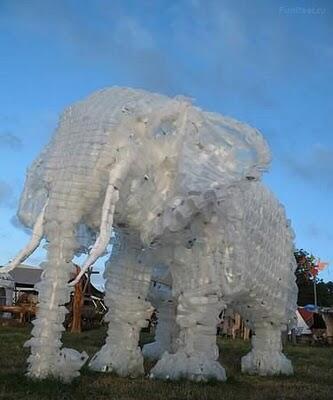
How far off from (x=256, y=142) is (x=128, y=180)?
1.17 m

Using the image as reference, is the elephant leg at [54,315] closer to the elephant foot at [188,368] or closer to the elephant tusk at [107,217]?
the elephant tusk at [107,217]

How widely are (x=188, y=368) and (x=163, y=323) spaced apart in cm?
206

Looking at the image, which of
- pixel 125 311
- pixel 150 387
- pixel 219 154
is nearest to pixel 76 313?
pixel 125 311

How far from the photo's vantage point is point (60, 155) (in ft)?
18.0

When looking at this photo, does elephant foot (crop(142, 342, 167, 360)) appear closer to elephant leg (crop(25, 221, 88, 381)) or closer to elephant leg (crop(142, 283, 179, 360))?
elephant leg (crop(142, 283, 179, 360))

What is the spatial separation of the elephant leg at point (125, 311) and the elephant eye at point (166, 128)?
1.31 m

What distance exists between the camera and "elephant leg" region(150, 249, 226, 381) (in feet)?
19.5

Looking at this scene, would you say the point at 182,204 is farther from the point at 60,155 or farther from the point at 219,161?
the point at 60,155

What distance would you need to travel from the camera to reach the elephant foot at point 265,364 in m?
7.70

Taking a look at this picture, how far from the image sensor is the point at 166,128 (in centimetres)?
575

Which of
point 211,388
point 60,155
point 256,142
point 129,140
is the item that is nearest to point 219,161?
point 256,142

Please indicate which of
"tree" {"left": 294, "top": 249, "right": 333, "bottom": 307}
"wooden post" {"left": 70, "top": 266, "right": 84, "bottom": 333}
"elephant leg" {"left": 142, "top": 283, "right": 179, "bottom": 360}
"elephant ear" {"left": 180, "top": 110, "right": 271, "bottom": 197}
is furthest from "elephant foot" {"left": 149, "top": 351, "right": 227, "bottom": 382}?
"tree" {"left": 294, "top": 249, "right": 333, "bottom": 307}

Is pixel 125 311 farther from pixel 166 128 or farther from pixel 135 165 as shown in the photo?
pixel 166 128

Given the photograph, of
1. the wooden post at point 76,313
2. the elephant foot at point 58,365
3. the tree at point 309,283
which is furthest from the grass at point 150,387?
the tree at point 309,283
